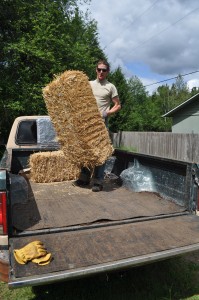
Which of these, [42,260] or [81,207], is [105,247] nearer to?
[42,260]

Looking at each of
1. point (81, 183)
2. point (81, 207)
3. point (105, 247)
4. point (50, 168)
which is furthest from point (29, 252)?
point (50, 168)

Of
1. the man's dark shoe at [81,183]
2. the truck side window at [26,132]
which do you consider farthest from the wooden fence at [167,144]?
the man's dark shoe at [81,183]

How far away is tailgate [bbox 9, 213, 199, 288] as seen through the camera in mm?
2178

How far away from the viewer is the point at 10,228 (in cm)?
260

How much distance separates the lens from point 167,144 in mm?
13922

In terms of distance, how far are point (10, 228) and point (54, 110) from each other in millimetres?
2306


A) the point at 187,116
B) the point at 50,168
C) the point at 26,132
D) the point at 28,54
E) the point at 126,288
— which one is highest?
the point at 28,54

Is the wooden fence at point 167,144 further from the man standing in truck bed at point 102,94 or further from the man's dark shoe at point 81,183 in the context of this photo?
the man's dark shoe at point 81,183

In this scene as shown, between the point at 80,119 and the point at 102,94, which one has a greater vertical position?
the point at 102,94

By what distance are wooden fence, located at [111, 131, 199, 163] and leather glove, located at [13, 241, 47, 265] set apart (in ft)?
32.2

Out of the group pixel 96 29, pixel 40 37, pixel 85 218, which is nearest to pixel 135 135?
pixel 40 37

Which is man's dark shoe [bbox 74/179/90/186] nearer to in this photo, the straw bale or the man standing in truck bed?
the man standing in truck bed

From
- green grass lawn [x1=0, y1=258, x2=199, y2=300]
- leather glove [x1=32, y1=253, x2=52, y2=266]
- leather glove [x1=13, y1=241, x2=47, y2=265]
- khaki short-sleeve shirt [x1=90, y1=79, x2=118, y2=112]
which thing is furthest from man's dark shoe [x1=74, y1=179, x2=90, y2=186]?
leather glove [x1=32, y1=253, x2=52, y2=266]

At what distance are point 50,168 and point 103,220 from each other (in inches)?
92.6
